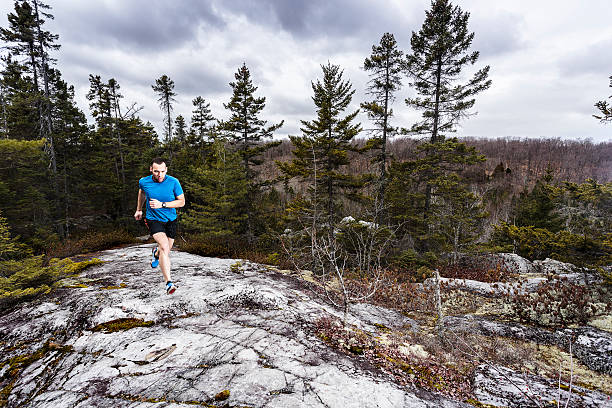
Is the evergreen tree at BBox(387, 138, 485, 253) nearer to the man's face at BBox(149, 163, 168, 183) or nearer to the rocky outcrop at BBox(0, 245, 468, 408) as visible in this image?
the rocky outcrop at BBox(0, 245, 468, 408)

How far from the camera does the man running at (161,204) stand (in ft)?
12.9

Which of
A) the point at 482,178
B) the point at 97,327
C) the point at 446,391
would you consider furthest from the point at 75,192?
the point at 482,178

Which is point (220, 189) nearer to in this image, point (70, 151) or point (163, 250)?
point (163, 250)

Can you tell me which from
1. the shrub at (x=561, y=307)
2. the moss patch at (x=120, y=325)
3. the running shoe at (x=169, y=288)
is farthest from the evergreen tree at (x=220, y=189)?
the shrub at (x=561, y=307)

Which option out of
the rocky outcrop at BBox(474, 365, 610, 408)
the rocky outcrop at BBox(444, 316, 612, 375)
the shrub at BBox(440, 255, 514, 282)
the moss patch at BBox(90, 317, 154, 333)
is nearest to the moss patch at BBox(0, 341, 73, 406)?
the moss patch at BBox(90, 317, 154, 333)

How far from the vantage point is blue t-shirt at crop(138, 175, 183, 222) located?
3.94 m

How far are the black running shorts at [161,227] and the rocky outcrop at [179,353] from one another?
108 cm

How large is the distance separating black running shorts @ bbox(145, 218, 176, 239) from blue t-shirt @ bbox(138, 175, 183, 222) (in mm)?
68

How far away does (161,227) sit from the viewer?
4.08 metres

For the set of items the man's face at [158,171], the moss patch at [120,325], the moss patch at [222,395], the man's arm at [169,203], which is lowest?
the moss patch at [222,395]

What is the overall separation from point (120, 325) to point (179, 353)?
1.18m

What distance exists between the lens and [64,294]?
4.12 metres

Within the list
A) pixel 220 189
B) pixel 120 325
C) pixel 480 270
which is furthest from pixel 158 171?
pixel 480 270

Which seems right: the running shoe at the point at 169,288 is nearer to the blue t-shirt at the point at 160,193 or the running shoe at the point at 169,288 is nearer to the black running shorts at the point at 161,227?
the black running shorts at the point at 161,227
